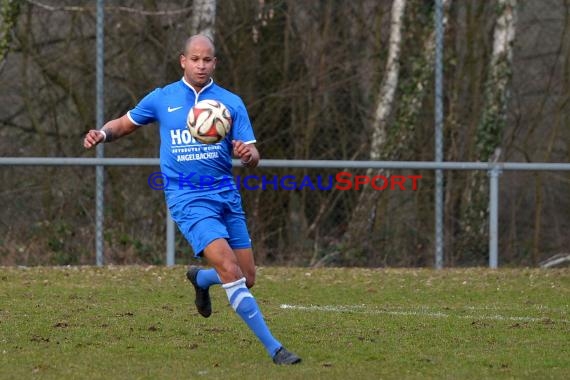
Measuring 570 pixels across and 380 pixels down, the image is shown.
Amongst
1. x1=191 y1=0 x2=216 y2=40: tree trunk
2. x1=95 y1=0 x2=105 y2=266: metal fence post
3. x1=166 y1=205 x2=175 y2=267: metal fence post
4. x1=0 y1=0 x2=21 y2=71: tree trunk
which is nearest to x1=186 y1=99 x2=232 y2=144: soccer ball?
x1=166 y1=205 x2=175 y2=267: metal fence post

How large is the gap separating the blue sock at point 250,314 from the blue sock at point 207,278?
35.2 inches

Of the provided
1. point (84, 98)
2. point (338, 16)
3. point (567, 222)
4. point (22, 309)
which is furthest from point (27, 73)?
point (567, 222)

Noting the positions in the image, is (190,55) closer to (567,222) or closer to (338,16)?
(338,16)

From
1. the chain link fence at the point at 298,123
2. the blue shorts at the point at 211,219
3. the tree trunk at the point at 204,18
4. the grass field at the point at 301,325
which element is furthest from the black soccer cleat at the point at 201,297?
the tree trunk at the point at 204,18

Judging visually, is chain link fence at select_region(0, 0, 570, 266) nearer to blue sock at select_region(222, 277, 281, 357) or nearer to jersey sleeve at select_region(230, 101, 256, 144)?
jersey sleeve at select_region(230, 101, 256, 144)

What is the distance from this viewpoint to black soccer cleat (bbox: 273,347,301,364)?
7.08 m

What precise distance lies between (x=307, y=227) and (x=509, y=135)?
8.40ft

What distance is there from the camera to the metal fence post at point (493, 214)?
13008 mm

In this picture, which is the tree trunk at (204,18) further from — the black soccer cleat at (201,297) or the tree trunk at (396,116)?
the black soccer cleat at (201,297)

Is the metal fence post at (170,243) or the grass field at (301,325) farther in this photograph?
the metal fence post at (170,243)

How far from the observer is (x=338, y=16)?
47.5 ft

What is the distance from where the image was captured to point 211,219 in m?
7.46

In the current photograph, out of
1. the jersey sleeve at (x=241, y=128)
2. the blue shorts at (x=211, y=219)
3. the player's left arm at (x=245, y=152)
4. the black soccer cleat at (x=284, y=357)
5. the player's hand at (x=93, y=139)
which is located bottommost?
the black soccer cleat at (x=284, y=357)

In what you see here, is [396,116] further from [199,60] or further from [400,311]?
[199,60]
